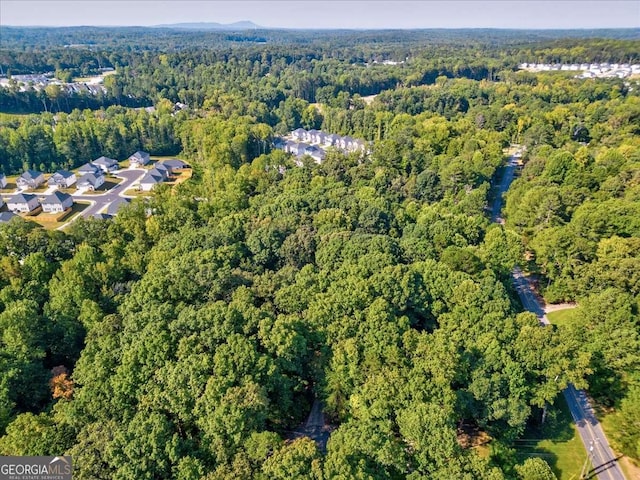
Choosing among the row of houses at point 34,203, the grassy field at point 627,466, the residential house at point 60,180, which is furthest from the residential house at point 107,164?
the grassy field at point 627,466

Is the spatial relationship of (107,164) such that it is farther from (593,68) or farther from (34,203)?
(593,68)

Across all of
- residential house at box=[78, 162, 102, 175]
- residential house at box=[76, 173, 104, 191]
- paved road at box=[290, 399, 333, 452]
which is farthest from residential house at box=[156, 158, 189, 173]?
paved road at box=[290, 399, 333, 452]

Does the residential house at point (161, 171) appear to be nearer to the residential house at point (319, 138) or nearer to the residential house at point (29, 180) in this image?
the residential house at point (29, 180)

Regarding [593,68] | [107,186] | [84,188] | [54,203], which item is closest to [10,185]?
[84,188]

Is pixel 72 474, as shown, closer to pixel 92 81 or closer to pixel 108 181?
pixel 108 181

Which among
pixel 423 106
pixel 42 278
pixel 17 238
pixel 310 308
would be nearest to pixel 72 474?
pixel 310 308

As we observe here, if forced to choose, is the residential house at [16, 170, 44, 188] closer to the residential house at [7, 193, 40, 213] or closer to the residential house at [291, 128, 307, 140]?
the residential house at [7, 193, 40, 213]
